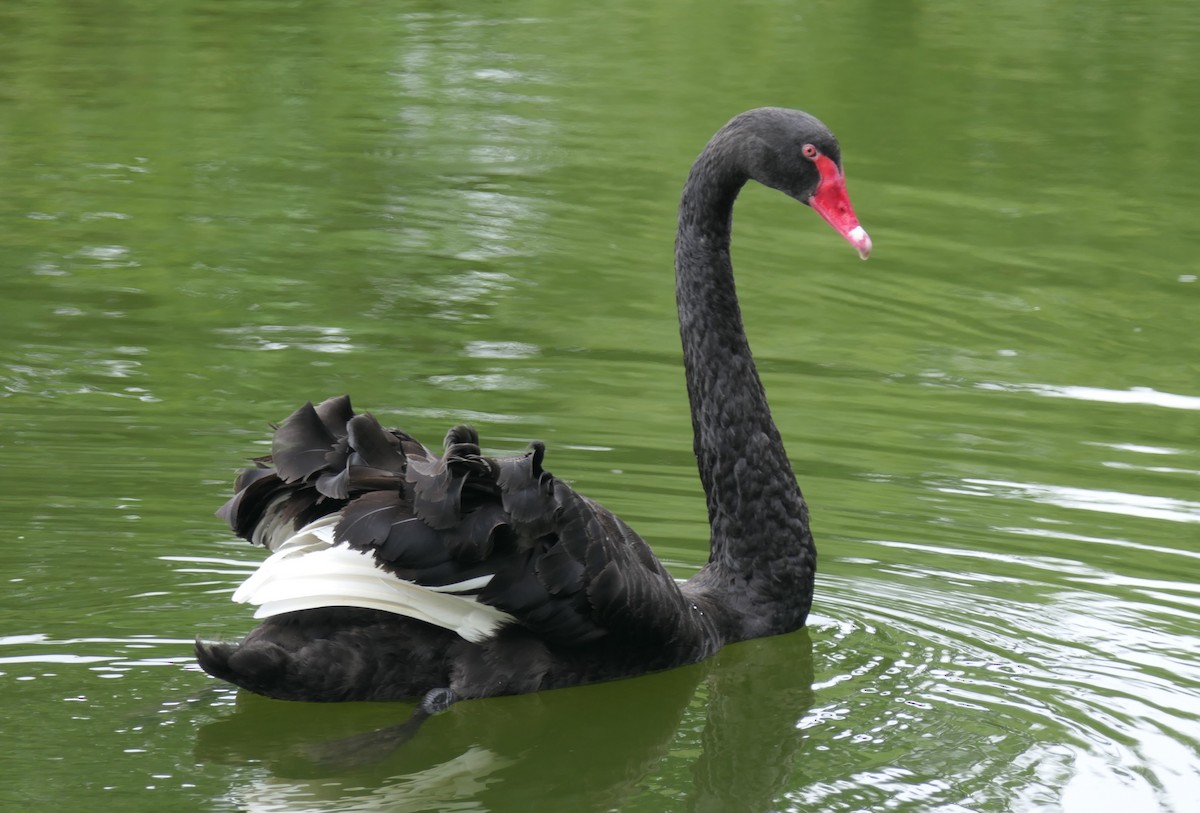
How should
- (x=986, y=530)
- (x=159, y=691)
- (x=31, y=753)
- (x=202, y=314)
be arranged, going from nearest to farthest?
(x=31, y=753) < (x=159, y=691) < (x=986, y=530) < (x=202, y=314)

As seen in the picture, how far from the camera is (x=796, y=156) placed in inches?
213

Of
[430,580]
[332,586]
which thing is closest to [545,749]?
[430,580]

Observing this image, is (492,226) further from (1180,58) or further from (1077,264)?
(1180,58)

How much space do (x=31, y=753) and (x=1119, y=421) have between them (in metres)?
4.65

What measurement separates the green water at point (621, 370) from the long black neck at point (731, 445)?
17cm

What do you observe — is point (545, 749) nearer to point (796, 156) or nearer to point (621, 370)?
point (796, 156)

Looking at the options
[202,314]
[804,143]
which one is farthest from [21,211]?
[804,143]

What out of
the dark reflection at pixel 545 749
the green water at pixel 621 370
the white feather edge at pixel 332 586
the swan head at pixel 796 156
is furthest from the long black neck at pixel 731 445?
the white feather edge at pixel 332 586

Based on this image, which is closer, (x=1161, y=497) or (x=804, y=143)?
(x=804, y=143)

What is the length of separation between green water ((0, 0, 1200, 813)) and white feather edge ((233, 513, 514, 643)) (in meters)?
0.34

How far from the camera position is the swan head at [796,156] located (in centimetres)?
541

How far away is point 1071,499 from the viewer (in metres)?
6.58

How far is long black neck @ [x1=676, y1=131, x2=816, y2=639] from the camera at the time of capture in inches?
215

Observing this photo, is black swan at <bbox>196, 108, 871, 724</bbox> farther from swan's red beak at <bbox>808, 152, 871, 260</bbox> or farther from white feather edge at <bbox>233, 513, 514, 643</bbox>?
swan's red beak at <bbox>808, 152, 871, 260</bbox>
